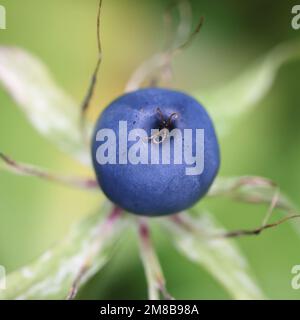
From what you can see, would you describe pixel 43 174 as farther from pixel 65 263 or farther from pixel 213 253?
pixel 213 253

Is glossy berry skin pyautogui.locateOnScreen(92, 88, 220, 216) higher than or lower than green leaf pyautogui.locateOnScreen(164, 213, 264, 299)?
higher

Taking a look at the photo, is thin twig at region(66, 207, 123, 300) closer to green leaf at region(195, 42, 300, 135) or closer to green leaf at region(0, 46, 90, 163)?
green leaf at region(0, 46, 90, 163)

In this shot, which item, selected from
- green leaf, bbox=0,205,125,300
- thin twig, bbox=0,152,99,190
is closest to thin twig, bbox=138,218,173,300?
green leaf, bbox=0,205,125,300

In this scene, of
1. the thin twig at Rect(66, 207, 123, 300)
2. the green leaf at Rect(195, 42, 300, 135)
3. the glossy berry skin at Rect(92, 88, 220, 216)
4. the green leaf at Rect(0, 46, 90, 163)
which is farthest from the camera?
the green leaf at Rect(195, 42, 300, 135)

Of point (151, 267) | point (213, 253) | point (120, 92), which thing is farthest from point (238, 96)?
point (120, 92)

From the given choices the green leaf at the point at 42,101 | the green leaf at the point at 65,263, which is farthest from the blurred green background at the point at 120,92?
the green leaf at the point at 42,101

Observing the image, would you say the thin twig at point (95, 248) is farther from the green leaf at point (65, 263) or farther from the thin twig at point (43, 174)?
the thin twig at point (43, 174)

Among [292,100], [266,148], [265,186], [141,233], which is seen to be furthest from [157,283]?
[292,100]
